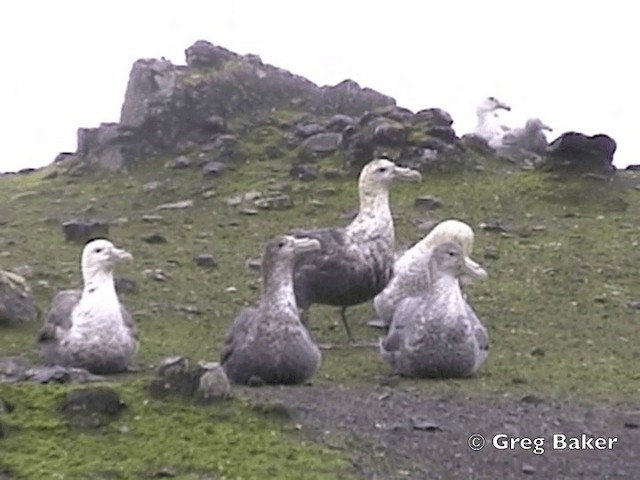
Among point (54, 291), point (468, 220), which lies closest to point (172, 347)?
point (54, 291)

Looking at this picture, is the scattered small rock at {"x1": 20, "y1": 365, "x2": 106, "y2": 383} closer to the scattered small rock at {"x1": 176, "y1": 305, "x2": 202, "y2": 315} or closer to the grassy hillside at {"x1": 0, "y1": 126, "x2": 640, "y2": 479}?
the grassy hillside at {"x1": 0, "y1": 126, "x2": 640, "y2": 479}

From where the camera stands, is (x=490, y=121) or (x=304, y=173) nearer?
(x=304, y=173)

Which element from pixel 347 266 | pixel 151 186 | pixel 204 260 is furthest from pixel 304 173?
pixel 347 266

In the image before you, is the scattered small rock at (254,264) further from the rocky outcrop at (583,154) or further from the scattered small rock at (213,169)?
the rocky outcrop at (583,154)

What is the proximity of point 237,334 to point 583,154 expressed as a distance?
10.7m

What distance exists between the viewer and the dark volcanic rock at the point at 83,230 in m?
17.4

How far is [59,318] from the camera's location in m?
11.7

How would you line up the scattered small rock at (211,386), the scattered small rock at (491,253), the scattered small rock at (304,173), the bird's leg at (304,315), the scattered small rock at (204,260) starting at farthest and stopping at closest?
the scattered small rock at (304,173)
the scattered small rock at (491,253)
the scattered small rock at (204,260)
the bird's leg at (304,315)
the scattered small rock at (211,386)

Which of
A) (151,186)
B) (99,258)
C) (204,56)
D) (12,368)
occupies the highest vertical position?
(204,56)

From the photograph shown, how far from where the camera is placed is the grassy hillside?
24.2ft

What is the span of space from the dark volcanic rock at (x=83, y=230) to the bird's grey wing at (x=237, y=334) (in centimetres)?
707

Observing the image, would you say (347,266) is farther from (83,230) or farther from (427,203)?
(427,203)

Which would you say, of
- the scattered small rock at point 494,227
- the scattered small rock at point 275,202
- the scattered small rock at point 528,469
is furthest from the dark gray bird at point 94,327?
the scattered small rock at point 275,202

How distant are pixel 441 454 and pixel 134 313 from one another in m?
6.68
